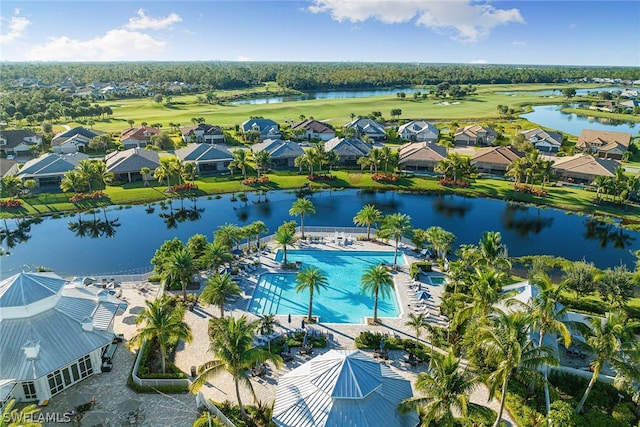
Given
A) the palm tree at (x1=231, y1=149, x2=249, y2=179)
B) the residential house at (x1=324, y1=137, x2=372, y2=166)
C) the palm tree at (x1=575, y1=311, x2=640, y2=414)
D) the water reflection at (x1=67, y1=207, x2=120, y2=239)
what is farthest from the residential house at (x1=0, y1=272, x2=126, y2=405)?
the residential house at (x1=324, y1=137, x2=372, y2=166)

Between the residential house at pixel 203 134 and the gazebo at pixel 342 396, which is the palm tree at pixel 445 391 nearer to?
the gazebo at pixel 342 396

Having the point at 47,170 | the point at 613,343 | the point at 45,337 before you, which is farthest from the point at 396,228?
the point at 47,170

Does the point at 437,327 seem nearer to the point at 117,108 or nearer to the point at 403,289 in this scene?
the point at 403,289

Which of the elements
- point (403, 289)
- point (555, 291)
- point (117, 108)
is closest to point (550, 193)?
point (403, 289)

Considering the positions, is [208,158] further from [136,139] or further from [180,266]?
[180,266]

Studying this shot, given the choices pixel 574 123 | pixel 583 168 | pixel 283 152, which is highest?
pixel 574 123

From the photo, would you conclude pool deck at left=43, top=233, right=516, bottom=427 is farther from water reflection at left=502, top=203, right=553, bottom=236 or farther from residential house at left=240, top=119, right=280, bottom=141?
residential house at left=240, top=119, right=280, bottom=141
